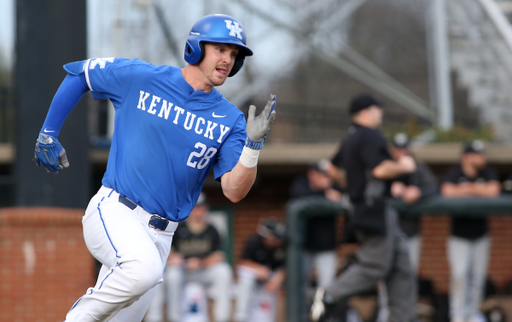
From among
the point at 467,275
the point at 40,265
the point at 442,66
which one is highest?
the point at 442,66

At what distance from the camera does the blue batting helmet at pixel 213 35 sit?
3.01m

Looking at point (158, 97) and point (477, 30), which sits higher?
point (477, 30)

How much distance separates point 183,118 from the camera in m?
3.11

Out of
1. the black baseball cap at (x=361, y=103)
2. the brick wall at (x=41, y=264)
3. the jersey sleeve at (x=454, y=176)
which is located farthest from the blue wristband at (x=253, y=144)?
the jersey sleeve at (x=454, y=176)

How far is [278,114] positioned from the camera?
10.3 meters

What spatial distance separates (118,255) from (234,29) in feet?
3.90

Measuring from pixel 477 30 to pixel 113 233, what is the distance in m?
9.35

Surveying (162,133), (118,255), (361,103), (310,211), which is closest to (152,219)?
(118,255)

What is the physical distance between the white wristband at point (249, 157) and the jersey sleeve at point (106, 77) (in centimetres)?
71

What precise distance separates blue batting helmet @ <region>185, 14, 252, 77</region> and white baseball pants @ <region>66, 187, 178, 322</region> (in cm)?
78

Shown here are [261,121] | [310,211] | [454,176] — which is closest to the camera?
[261,121]

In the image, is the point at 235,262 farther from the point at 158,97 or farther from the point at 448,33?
the point at 158,97

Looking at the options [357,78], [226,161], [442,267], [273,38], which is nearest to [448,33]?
[357,78]

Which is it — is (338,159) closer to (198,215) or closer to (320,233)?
(320,233)
